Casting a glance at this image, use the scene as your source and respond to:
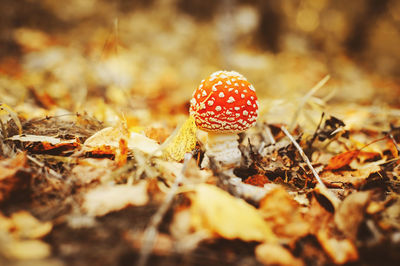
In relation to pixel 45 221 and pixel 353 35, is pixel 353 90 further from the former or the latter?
pixel 45 221

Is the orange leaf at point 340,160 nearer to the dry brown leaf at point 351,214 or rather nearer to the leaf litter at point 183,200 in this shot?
the leaf litter at point 183,200

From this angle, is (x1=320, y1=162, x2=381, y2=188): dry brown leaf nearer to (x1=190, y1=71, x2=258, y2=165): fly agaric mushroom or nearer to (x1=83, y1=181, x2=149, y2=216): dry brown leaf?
(x1=190, y1=71, x2=258, y2=165): fly agaric mushroom

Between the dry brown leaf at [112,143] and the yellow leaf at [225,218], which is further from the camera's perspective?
the dry brown leaf at [112,143]

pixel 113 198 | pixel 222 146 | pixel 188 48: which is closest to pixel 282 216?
pixel 113 198

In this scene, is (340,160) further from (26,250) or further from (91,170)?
(26,250)

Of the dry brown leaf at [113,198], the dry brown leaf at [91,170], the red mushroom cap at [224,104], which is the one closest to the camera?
the dry brown leaf at [113,198]

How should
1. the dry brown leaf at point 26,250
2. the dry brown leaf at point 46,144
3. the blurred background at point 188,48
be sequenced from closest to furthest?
the dry brown leaf at point 26,250
the dry brown leaf at point 46,144
the blurred background at point 188,48

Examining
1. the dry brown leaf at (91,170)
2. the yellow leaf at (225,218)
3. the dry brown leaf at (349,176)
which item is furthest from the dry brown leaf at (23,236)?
the dry brown leaf at (349,176)
